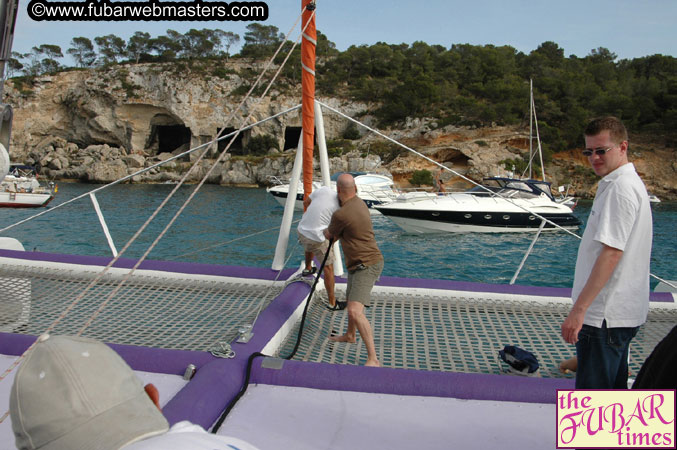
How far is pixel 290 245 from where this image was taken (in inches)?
637

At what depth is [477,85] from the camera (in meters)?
54.6

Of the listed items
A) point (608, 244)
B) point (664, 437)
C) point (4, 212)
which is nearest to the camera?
point (664, 437)

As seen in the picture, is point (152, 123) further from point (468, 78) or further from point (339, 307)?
point (339, 307)

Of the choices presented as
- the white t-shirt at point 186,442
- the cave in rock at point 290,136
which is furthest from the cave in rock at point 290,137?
the white t-shirt at point 186,442

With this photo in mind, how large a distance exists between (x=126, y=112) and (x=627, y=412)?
68.0 m

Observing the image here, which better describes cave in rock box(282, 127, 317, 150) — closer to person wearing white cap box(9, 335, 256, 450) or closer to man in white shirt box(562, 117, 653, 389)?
man in white shirt box(562, 117, 653, 389)

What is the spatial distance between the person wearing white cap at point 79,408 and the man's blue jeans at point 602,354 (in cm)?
178

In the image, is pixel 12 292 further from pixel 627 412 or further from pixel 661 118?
pixel 661 118

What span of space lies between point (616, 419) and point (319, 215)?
3.80m

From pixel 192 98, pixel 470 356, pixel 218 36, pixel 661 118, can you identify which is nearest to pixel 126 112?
pixel 192 98

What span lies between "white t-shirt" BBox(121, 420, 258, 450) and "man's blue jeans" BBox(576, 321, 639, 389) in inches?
68.2

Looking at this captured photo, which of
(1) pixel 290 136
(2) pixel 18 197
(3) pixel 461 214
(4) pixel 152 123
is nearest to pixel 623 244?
(3) pixel 461 214

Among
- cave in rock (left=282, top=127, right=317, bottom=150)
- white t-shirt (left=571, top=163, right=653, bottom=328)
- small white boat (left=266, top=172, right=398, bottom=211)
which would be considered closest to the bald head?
white t-shirt (left=571, top=163, right=653, bottom=328)

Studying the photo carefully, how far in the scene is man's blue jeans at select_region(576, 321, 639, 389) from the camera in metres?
2.13
